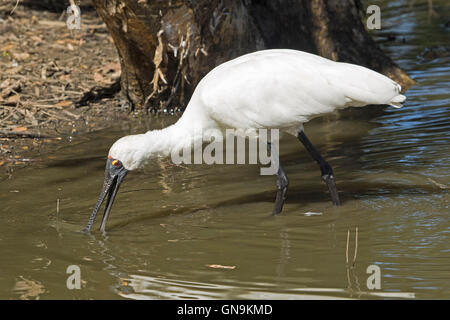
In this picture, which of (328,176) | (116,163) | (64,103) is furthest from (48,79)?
(328,176)

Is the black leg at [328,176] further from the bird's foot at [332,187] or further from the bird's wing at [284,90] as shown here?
the bird's wing at [284,90]

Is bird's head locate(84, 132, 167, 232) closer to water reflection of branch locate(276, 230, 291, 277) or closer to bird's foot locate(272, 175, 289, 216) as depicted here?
bird's foot locate(272, 175, 289, 216)

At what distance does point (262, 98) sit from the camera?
21.7ft

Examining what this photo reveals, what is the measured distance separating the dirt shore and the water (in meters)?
0.51

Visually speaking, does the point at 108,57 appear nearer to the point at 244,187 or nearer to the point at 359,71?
the point at 244,187

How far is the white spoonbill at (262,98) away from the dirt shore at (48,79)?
88.2 inches

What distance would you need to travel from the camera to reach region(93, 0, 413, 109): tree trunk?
9297 mm

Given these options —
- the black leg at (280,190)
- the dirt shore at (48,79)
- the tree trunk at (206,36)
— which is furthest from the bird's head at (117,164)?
the tree trunk at (206,36)

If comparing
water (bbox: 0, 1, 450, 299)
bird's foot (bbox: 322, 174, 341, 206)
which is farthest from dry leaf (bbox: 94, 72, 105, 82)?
bird's foot (bbox: 322, 174, 341, 206)

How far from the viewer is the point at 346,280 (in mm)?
5008

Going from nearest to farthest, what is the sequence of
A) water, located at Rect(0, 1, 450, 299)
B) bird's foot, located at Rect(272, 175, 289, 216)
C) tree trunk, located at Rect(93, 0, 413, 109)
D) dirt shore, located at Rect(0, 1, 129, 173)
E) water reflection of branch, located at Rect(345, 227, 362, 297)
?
water reflection of branch, located at Rect(345, 227, 362, 297) → water, located at Rect(0, 1, 450, 299) → bird's foot, located at Rect(272, 175, 289, 216) → tree trunk, located at Rect(93, 0, 413, 109) → dirt shore, located at Rect(0, 1, 129, 173)

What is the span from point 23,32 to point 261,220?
788 centimetres

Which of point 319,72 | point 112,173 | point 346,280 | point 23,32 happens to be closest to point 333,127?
point 319,72

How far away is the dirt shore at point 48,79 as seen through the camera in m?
9.55
